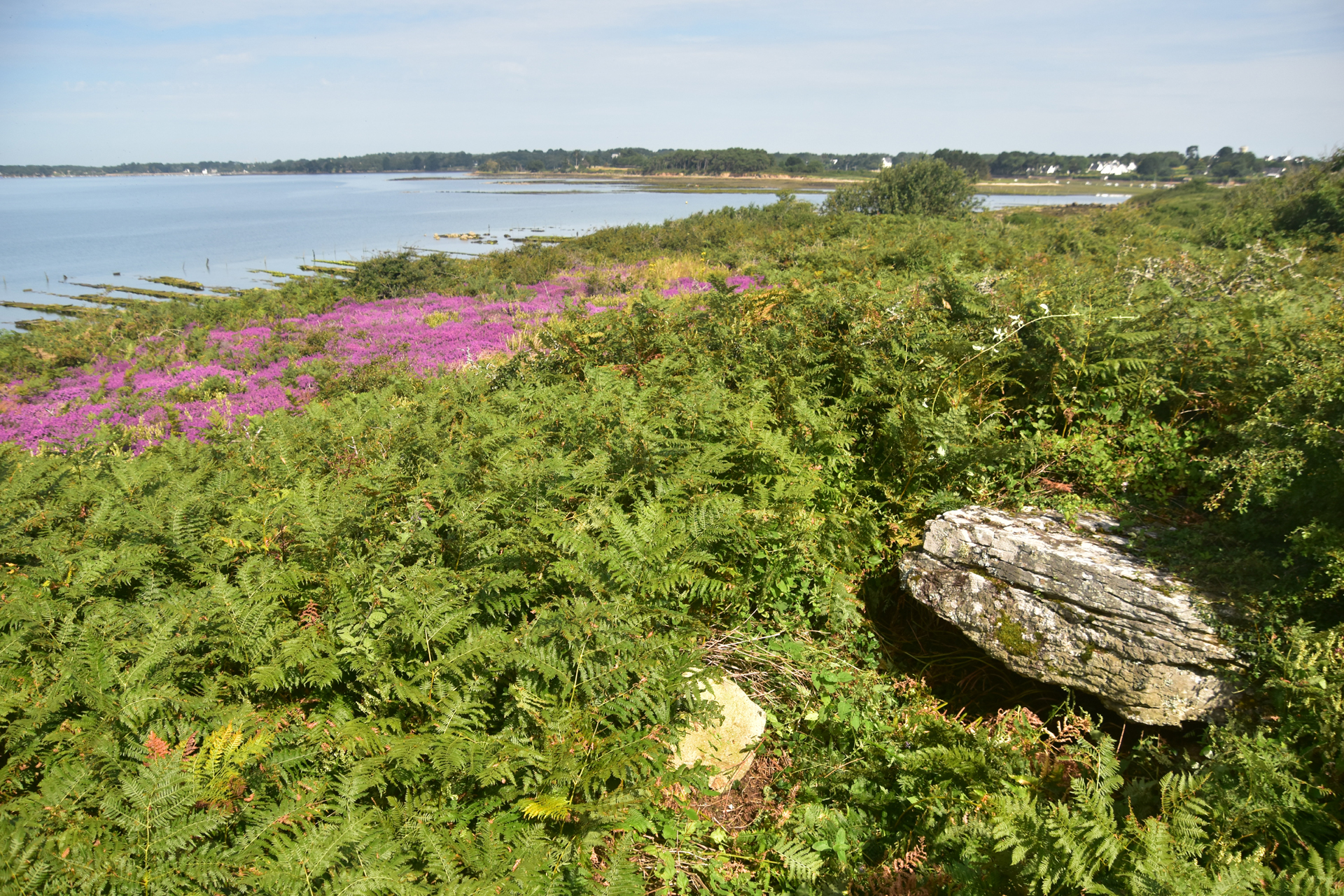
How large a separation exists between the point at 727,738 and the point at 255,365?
48.5 ft

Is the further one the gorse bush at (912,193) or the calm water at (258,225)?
the calm water at (258,225)

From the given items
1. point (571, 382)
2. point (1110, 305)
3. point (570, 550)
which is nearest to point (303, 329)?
point (571, 382)

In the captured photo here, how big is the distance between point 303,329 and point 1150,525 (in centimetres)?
1813

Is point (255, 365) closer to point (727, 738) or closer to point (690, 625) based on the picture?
point (690, 625)

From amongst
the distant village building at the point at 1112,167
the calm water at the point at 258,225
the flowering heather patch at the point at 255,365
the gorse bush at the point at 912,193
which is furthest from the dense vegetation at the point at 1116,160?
the flowering heather patch at the point at 255,365

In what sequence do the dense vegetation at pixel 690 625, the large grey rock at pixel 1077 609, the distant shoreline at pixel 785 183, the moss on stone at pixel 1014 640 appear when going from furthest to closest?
the distant shoreline at pixel 785 183 < the moss on stone at pixel 1014 640 < the large grey rock at pixel 1077 609 < the dense vegetation at pixel 690 625

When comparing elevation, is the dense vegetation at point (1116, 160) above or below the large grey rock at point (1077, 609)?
above

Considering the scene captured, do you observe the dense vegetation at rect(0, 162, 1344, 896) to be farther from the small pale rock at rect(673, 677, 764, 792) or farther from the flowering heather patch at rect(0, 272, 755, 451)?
the flowering heather patch at rect(0, 272, 755, 451)

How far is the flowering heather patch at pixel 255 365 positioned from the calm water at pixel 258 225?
17806 mm

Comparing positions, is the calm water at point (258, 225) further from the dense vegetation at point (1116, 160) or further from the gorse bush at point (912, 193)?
the dense vegetation at point (1116, 160)

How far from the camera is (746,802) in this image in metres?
3.66

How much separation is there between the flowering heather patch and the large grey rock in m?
8.04

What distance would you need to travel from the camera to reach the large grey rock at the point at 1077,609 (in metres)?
3.51

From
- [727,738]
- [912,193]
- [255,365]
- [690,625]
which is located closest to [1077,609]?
[727,738]
